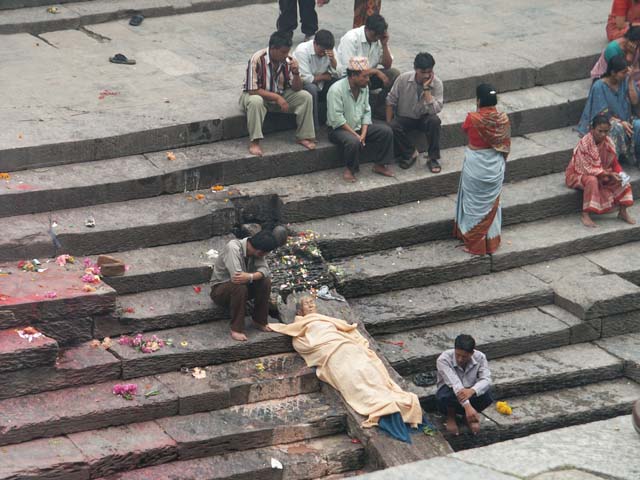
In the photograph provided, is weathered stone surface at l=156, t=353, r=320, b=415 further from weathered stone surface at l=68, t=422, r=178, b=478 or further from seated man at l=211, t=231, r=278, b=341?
weathered stone surface at l=68, t=422, r=178, b=478

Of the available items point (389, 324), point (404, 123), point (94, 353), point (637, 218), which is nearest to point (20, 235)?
point (94, 353)

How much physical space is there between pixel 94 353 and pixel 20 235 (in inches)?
47.8

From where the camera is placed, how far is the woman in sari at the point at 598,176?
420 inches

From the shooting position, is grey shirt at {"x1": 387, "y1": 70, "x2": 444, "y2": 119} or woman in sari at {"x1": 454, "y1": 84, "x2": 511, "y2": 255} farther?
grey shirt at {"x1": 387, "y1": 70, "x2": 444, "y2": 119}

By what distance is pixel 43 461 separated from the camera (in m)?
7.72

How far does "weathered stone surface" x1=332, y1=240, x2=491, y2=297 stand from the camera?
32.0 ft

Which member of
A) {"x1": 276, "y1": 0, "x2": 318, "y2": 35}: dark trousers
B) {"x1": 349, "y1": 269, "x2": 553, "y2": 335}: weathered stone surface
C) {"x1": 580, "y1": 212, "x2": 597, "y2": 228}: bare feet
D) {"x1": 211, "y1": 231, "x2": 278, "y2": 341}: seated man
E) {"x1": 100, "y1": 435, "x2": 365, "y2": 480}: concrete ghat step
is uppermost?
{"x1": 276, "y1": 0, "x2": 318, "y2": 35}: dark trousers

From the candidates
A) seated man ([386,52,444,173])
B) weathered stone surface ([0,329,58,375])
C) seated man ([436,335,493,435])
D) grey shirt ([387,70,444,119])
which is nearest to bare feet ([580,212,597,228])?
seated man ([386,52,444,173])

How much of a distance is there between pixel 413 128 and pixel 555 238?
156cm

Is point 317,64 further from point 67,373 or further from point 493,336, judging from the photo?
point 67,373

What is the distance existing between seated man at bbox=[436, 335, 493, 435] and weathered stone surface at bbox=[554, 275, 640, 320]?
1633 millimetres

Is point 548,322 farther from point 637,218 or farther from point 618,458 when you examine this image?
point 618,458

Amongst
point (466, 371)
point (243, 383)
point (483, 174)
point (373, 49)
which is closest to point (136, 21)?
point (373, 49)

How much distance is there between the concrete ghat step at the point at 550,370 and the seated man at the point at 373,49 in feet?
9.46
